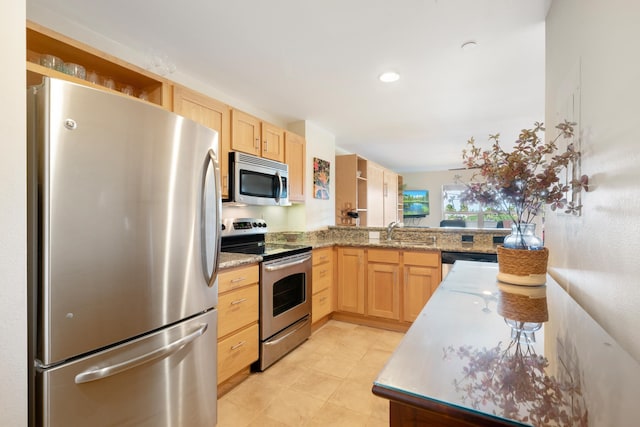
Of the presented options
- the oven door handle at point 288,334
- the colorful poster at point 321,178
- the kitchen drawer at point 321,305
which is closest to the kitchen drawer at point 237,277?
the oven door handle at point 288,334

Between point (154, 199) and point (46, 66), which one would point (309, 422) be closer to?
point (154, 199)

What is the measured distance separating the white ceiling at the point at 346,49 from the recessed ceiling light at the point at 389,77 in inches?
1.8

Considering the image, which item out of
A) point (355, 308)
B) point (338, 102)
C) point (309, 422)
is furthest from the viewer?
point (355, 308)

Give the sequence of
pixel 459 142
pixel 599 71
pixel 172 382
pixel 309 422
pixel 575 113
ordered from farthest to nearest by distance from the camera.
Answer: pixel 459 142
pixel 309 422
pixel 172 382
pixel 575 113
pixel 599 71

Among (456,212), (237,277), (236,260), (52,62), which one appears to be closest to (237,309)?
(237,277)

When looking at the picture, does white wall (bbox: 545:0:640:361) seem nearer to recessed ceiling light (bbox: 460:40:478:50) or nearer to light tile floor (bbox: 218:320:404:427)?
recessed ceiling light (bbox: 460:40:478:50)

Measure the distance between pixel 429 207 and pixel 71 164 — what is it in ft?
25.6

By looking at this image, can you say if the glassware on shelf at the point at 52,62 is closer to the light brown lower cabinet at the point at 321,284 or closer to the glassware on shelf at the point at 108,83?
the glassware on shelf at the point at 108,83

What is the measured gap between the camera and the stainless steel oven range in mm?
2230

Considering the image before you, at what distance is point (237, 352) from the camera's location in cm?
Answer: 200

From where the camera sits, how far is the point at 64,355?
1.00 meters

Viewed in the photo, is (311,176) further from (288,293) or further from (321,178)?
(288,293)

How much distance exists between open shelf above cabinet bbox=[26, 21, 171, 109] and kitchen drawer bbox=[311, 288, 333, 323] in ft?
7.02

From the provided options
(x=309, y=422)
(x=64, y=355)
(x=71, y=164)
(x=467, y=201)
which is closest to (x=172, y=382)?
(x=64, y=355)
